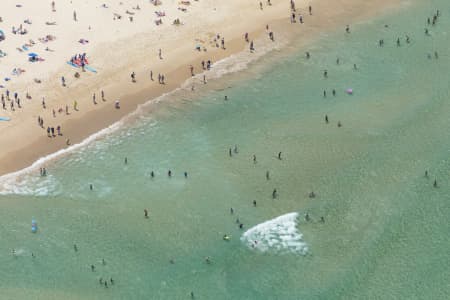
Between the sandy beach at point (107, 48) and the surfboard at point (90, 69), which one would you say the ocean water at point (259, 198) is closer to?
the sandy beach at point (107, 48)

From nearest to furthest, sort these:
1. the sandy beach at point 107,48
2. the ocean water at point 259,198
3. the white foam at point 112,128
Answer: the ocean water at point 259,198 < the white foam at point 112,128 < the sandy beach at point 107,48

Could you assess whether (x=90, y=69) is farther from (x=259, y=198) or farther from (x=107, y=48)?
(x=259, y=198)

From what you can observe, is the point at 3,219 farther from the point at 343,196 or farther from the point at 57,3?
the point at 57,3

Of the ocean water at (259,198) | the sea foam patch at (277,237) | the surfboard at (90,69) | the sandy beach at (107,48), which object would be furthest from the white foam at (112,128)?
the sea foam patch at (277,237)

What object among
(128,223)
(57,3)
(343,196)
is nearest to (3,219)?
(128,223)

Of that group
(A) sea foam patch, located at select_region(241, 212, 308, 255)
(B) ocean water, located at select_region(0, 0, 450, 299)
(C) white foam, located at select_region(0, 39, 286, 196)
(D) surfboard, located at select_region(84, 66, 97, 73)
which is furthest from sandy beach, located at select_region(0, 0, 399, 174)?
(A) sea foam patch, located at select_region(241, 212, 308, 255)

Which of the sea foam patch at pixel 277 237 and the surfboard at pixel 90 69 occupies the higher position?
the surfboard at pixel 90 69

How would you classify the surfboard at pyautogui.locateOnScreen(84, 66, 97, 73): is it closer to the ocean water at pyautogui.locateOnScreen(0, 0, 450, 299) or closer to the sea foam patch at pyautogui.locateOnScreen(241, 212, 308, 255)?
the ocean water at pyautogui.locateOnScreen(0, 0, 450, 299)
